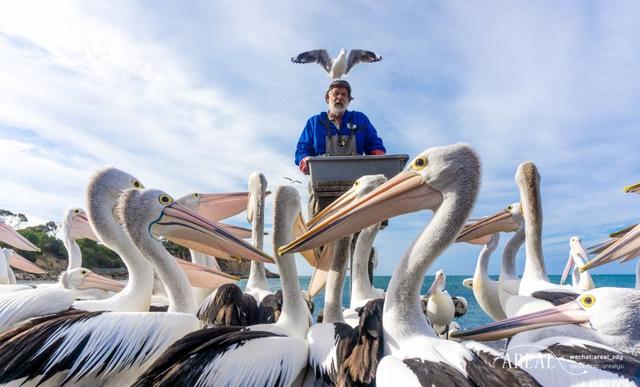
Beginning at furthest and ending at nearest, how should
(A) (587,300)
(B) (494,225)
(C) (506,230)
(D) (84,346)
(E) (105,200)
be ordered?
1. (C) (506,230)
2. (B) (494,225)
3. (E) (105,200)
4. (A) (587,300)
5. (D) (84,346)

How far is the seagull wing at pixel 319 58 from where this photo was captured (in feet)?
22.2

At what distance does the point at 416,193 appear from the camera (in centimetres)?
220

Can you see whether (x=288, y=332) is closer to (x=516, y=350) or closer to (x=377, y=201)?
(x=377, y=201)

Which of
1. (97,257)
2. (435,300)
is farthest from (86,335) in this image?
(97,257)

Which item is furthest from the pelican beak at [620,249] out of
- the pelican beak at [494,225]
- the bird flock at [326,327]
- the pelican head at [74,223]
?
the pelican head at [74,223]

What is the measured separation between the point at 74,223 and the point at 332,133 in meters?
3.69

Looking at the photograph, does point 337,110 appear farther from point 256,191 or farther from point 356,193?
point 356,193

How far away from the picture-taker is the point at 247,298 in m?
3.36

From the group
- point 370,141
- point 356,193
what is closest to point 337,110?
point 370,141

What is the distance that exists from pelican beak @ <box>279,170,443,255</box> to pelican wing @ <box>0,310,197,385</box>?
0.83 metres

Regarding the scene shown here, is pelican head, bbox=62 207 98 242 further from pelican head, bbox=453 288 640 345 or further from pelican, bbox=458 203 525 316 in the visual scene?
pelican head, bbox=453 288 640 345

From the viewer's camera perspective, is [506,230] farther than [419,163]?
Yes

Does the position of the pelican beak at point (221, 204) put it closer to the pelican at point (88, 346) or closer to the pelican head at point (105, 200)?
the pelican head at point (105, 200)

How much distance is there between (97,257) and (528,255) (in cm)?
2416
